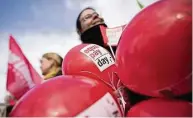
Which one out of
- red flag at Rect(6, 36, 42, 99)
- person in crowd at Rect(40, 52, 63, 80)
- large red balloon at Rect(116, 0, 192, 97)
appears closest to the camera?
large red balloon at Rect(116, 0, 192, 97)

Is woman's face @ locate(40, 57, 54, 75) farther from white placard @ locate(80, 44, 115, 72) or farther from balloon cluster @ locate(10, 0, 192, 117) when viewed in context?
balloon cluster @ locate(10, 0, 192, 117)

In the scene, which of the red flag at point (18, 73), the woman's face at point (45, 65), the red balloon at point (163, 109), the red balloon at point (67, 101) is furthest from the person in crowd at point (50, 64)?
the red balloon at point (163, 109)

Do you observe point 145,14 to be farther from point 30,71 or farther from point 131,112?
point 30,71

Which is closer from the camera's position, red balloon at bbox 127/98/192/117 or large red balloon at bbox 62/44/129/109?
red balloon at bbox 127/98/192/117

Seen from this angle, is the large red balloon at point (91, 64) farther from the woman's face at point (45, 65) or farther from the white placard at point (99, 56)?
the woman's face at point (45, 65)

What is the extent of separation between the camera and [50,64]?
6.36 ft

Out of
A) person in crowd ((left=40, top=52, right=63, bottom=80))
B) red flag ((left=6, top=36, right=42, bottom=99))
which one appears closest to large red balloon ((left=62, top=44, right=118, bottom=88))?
red flag ((left=6, top=36, right=42, bottom=99))

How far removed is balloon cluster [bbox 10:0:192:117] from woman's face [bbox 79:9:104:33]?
0.87 metres

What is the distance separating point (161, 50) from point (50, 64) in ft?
3.63

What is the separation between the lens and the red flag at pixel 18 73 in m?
1.15

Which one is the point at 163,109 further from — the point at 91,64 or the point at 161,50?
the point at 91,64

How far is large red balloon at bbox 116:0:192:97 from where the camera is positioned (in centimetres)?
96

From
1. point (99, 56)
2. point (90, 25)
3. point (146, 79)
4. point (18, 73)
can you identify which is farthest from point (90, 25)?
point (146, 79)

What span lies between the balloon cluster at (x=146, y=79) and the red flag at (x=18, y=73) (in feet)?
0.32
